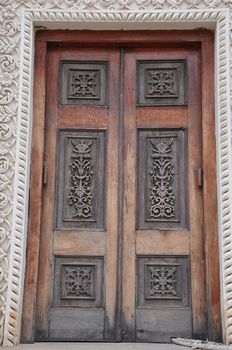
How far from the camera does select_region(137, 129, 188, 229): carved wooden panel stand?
11.2 ft

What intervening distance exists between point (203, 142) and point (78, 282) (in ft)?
3.63

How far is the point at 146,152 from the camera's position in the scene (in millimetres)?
3521

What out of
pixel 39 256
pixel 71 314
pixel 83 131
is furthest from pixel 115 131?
pixel 71 314

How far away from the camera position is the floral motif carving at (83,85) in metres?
3.60

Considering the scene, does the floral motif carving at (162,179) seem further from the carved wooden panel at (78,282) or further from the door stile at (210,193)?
the carved wooden panel at (78,282)

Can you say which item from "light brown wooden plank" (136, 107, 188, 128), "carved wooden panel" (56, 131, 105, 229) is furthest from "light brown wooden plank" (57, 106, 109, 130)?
"light brown wooden plank" (136, 107, 188, 128)

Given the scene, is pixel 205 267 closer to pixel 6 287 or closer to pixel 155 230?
pixel 155 230

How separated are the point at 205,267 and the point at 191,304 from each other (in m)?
0.23

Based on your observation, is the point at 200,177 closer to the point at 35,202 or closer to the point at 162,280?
the point at 162,280

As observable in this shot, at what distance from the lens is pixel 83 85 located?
3609mm

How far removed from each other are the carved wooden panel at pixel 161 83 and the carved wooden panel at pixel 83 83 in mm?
229

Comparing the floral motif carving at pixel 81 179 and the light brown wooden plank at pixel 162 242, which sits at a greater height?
the floral motif carving at pixel 81 179

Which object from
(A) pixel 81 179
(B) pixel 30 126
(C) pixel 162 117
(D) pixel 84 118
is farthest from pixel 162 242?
(B) pixel 30 126

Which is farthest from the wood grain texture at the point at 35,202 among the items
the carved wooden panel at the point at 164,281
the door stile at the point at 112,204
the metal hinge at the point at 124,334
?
the carved wooden panel at the point at 164,281
